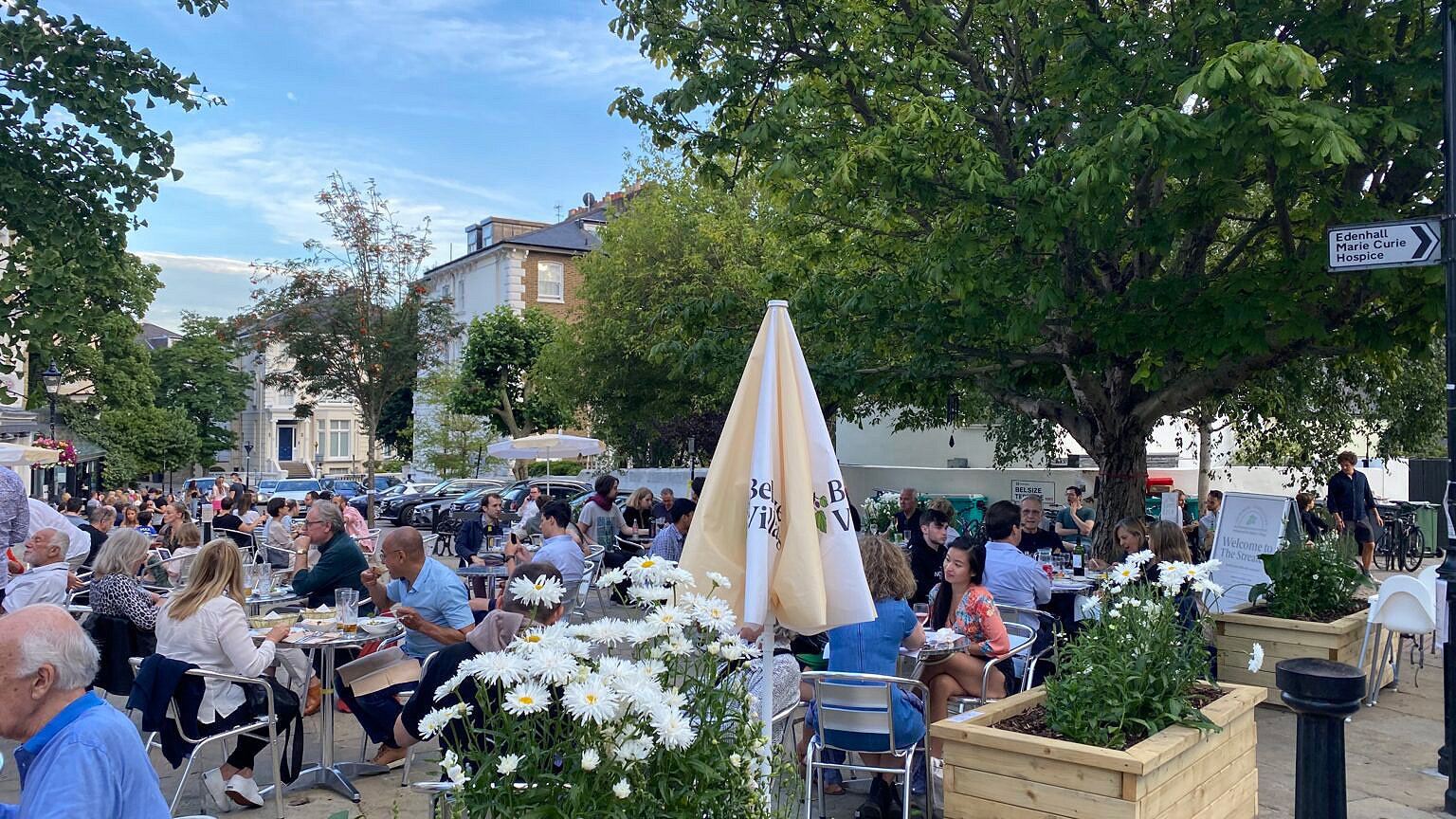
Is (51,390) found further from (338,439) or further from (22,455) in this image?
(338,439)

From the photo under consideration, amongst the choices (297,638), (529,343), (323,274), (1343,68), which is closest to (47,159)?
(297,638)

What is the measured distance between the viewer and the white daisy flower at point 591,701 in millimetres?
2508

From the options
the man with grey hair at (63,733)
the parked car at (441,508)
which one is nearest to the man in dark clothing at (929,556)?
the man with grey hair at (63,733)

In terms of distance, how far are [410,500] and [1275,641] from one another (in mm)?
27252

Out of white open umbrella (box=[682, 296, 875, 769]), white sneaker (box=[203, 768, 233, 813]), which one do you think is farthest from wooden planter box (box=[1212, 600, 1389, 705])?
white sneaker (box=[203, 768, 233, 813])

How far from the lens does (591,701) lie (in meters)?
2.54

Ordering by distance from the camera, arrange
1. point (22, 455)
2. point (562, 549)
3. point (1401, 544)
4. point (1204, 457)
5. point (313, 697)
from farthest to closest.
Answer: point (1204, 457) < point (1401, 544) < point (22, 455) < point (562, 549) < point (313, 697)

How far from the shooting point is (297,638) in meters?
6.44

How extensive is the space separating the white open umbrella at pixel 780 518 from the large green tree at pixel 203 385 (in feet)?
232

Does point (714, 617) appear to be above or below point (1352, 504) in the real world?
above

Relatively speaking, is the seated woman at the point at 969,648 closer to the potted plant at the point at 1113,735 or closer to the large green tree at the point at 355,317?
the potted plant at the point at 1113,735

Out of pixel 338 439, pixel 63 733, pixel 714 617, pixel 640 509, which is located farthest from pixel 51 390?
pixel 338 439

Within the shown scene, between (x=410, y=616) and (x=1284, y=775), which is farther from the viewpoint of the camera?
(x=1284, y=775)

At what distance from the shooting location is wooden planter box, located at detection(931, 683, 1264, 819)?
437 centimetres
